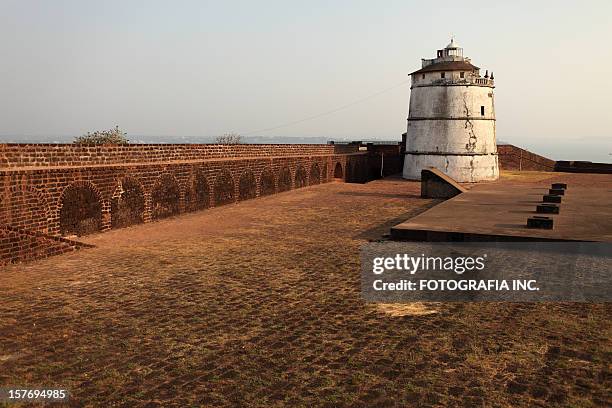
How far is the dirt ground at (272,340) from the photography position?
429 cm

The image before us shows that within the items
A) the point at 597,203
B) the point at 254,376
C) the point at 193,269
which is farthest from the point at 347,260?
the point at 597,203

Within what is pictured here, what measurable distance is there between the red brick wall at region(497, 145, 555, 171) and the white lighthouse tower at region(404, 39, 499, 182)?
13446 millimetres

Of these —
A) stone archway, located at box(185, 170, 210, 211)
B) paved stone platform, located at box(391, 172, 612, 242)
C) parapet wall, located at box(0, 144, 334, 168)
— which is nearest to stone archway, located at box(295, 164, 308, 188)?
parapet wall, located at box(0, 144, 334, 168)

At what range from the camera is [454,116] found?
95.6ft

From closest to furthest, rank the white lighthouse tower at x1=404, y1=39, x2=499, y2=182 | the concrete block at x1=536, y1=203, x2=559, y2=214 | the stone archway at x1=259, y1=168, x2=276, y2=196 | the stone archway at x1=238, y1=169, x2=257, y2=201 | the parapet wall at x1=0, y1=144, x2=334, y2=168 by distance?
the parapet wall at x1=0, y1=144, x2=334, y2=168, the concrete block at x1=536, y1=203, x2=559, y2=214, the stone archway at x1=238, y1=169, x2=257, y2=201, the stone archway at x1=259, y1=168, x2=276, y2=196, the white lighthouse tower at x1=404, y1=39, x2=499, y2=182

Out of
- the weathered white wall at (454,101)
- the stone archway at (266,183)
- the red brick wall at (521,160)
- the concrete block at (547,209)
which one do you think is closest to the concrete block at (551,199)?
the concrete block at (547,209)

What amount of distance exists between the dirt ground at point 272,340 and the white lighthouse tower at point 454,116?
21.9 m

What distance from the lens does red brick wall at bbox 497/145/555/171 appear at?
4222cm

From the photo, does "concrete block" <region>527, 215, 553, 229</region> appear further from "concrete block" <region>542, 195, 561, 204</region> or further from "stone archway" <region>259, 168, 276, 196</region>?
"stone archway" <region>259, 168, 276, 196</region>

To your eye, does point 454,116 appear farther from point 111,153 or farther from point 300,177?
point 111,153

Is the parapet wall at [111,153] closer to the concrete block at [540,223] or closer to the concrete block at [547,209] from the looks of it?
the concrete block at [540,223]

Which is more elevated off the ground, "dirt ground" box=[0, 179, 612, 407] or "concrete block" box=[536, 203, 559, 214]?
"concrete block" box=[536, 203, 559, 214]

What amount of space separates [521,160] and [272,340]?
42.1 meters

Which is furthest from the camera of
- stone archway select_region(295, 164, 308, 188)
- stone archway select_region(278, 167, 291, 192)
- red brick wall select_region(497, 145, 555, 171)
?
red brick wall select_region(497, 145, 555, 171)
